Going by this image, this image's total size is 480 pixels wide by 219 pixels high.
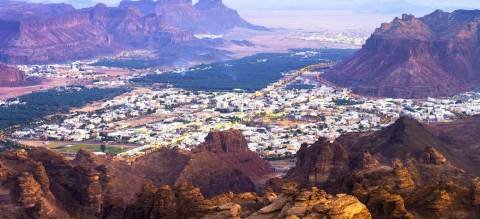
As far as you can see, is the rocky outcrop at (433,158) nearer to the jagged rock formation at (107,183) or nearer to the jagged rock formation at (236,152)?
the jagged rock formation at (107,183)

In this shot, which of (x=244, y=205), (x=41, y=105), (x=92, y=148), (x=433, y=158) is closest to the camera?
(x=244, y=205)

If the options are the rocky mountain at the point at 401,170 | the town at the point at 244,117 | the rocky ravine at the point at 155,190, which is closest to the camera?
the rocky ravine at the point at 155,190

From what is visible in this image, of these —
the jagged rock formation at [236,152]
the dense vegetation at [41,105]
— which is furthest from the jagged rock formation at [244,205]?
the dense vegetation at [41,105]

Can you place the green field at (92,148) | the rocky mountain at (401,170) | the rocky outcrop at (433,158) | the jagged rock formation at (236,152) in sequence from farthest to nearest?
the green field at (92,148), the jagged rock formation at (236,152), the rocky outcrop at (433,158), the rocky mountain at (401,170)

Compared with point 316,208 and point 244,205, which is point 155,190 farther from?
point 316,208

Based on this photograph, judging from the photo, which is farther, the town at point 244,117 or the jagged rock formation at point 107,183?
the town at point 244,117

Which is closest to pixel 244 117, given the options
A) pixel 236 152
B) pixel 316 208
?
pixel 236 152
